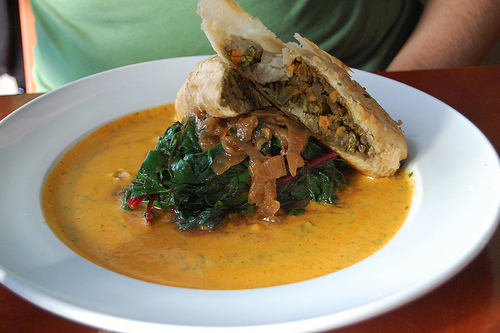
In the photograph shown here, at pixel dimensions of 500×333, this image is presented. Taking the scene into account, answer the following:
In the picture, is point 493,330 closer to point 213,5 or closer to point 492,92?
point 213,5

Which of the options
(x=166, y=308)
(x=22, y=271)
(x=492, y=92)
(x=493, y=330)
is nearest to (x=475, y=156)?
(x=493, y=330)

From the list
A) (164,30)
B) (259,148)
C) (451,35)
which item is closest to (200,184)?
(259,148)

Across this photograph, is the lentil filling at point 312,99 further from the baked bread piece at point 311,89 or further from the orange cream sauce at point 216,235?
the orange cream sauce at point 216,235

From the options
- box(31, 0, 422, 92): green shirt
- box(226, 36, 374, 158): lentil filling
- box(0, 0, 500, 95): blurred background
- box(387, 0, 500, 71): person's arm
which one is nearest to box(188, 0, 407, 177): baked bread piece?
box(226, 36, 374, 158): lentil filling

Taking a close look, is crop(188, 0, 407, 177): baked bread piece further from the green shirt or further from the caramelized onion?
the green shirt

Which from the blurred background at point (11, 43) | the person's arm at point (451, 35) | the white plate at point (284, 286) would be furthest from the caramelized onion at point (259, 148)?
the blurred background at point (11, 43)

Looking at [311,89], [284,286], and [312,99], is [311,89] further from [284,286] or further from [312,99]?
[284,286]
